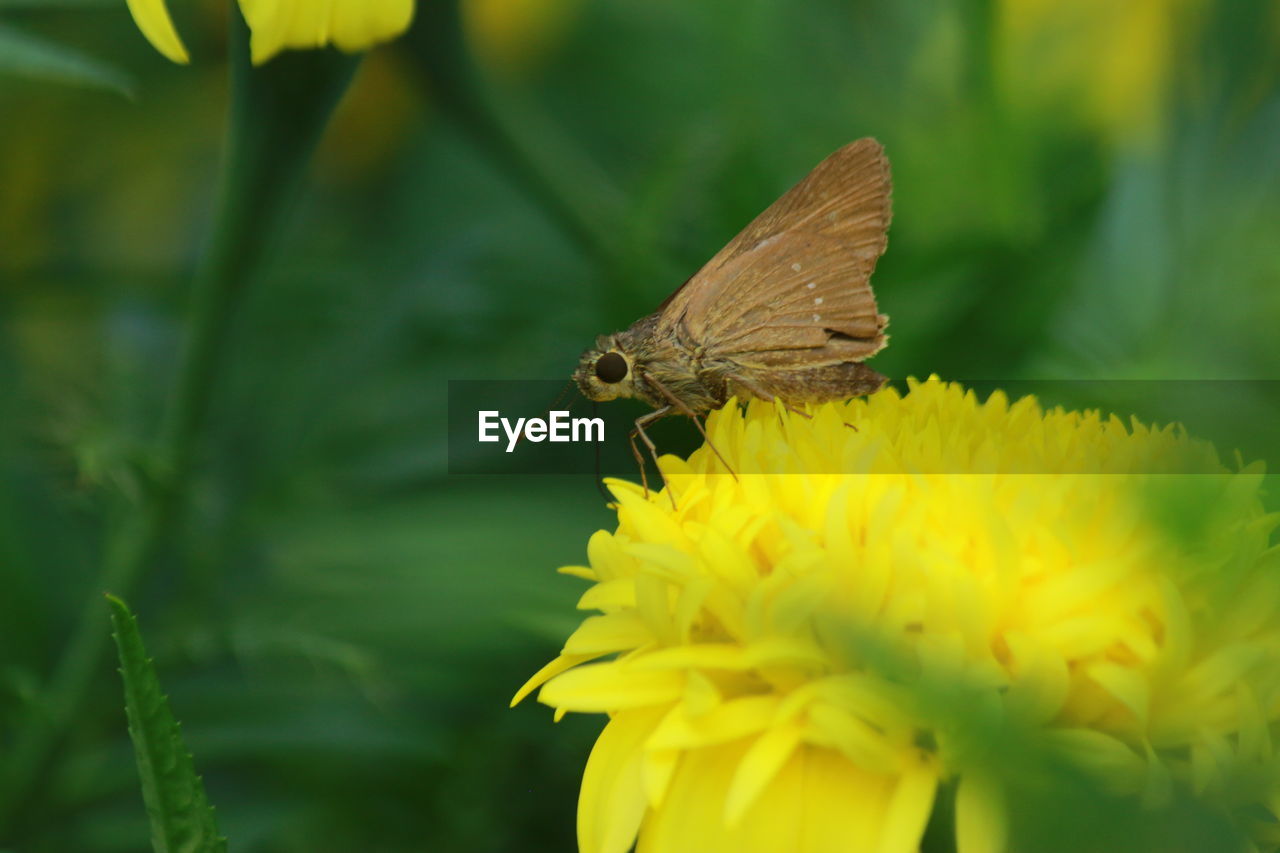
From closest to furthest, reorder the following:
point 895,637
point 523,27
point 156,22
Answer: point 895,637, point 156,22, point 523,27

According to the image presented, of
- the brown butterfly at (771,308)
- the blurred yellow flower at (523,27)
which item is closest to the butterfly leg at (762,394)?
the brown butterfly at (771,308)

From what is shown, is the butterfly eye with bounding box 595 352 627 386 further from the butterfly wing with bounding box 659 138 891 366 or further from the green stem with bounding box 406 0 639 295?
the green stem with bounding box 406 0 639 295

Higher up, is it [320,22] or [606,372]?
[320,22]

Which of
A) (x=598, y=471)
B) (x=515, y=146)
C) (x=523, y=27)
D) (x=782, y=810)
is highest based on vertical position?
(x=523, y=27)

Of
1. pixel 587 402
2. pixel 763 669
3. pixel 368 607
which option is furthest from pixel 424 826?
pixel 763 669

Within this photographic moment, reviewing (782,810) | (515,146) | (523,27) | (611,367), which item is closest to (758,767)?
(782,810)

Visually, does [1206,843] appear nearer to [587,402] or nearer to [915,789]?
[915,789]

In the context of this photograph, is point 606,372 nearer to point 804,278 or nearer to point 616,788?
point 804,278
